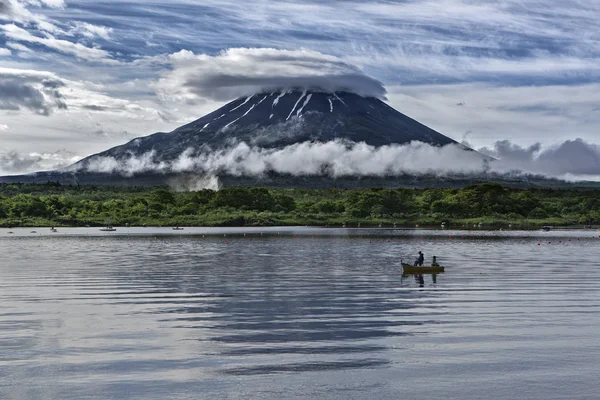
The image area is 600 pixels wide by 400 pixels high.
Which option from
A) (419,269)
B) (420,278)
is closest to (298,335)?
(420,278)

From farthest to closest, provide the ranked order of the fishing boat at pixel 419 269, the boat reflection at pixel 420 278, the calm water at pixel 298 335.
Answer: the fishing boat at pixel 419 269, the boat reflection at pixel 420 278, the calm water at pixel 298 335

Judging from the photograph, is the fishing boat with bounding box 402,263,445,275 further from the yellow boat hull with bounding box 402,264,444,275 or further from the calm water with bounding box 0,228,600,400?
the calm water with bounding box 0,228,600,400

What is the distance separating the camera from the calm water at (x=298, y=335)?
2422cm

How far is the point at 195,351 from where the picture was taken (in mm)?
29359

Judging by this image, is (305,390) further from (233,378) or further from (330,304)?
(330,304)

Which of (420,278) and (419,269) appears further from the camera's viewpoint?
(419,269)

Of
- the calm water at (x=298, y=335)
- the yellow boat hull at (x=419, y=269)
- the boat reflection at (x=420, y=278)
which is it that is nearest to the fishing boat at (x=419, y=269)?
the yellow boat hull at (x=419, y=269)

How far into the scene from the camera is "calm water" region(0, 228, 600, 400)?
24.2 meters

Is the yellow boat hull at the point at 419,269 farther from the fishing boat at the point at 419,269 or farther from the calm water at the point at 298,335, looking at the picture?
the calm water at the point at 298,335

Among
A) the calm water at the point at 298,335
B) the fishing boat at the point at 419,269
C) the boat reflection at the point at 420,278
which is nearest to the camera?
the calm water at the point at 298,335

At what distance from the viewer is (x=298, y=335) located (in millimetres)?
32688

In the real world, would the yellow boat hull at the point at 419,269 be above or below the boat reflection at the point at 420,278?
above

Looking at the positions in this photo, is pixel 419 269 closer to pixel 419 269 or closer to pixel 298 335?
pixel 419 269

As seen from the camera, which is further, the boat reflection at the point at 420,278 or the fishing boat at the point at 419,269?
the fishing boat at the point at 419,269
